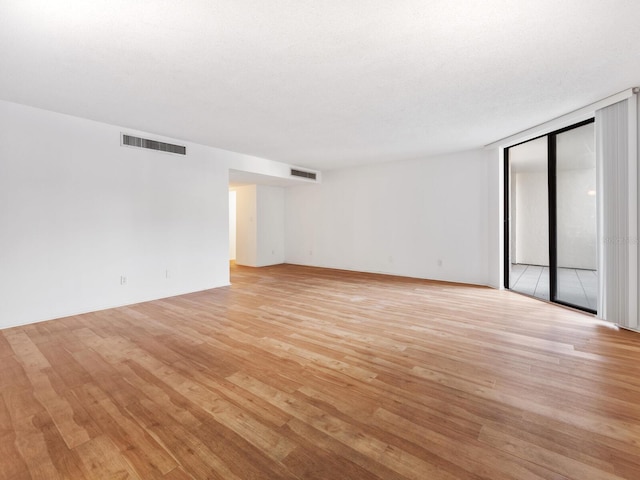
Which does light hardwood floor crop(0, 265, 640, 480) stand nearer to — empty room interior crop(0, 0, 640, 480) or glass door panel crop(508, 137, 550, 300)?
empty room interior crop(0, 0, 640, 480)

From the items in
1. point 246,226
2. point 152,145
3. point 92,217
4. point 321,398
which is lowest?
point 321,398

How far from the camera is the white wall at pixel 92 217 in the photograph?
128 inches

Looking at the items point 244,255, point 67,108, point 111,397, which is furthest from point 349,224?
point 111,397

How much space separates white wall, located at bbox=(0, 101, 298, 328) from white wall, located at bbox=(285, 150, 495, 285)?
10.4ft

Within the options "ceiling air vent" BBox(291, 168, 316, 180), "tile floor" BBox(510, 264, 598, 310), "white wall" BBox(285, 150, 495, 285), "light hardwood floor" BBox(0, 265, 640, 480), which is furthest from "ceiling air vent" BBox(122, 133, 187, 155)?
"tile floor" BBox(510, 264, 598, 310)

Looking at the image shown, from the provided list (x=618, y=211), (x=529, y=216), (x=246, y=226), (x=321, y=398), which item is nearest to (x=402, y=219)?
(x=529, y=216)

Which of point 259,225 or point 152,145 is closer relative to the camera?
point 152,145

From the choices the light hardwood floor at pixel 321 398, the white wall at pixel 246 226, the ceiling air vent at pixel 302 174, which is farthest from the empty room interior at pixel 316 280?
the white wall at pixel 246 226

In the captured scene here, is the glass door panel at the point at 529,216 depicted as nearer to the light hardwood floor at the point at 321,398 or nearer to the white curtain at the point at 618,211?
the white curtain at the point at 618,211

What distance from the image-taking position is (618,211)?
10.0 feet

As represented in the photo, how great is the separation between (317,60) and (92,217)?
3.50 m

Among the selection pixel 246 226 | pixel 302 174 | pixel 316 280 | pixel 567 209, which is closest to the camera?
pixel 567 209

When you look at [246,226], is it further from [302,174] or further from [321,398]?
[321,398]

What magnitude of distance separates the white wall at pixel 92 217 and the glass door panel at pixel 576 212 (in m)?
5.37
